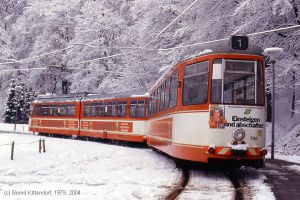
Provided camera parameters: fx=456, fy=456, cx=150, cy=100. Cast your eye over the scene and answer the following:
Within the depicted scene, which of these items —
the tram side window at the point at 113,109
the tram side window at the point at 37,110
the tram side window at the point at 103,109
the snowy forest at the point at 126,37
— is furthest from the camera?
the tram side window at the point at 37,110

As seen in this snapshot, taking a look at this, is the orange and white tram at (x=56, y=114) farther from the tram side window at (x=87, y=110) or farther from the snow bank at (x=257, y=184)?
the snow bank at (x=257, y=184)

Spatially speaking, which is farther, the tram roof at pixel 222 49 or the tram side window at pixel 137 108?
the tram side window at pixel 137 108

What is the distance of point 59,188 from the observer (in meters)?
8.88

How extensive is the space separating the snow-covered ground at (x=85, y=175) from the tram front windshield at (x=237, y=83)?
2272 mm

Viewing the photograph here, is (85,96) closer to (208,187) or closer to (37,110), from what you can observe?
(37,110)

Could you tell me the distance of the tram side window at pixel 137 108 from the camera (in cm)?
2250

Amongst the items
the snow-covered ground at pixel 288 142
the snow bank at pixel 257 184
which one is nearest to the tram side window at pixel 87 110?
the snow-covered ground at pixel 288 142

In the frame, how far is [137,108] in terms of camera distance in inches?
902

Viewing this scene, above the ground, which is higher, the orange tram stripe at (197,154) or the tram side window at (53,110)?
the tram side window at (53,110)

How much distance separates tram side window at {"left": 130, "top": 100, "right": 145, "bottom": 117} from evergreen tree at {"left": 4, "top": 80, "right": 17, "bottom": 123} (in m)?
27.1

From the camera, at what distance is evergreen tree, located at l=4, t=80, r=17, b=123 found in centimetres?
4712

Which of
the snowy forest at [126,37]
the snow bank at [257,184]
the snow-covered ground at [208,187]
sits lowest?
the snow-covered ground at [208,187]

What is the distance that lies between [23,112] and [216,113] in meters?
42.4

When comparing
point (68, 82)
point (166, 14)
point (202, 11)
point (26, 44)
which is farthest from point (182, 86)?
point (26, 44)
